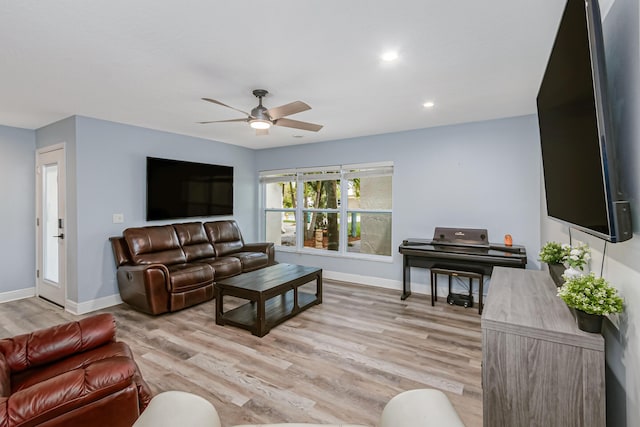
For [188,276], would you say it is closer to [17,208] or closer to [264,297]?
[264,297]

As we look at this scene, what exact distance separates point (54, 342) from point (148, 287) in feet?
5.83

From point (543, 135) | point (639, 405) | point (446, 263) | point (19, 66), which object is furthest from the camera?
point (446, 263)

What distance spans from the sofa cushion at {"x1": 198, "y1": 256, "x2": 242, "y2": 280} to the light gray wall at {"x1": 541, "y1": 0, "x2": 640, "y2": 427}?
3867mm

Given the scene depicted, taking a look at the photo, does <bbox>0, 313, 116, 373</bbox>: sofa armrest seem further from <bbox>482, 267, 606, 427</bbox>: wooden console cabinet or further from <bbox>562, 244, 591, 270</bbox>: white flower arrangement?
<bbox>562, 244, 591, 270</bbox>: white flower arrangement

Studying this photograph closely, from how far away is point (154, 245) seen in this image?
4145 mm

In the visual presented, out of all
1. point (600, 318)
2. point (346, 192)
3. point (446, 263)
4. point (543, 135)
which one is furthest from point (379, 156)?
point (600, 318)

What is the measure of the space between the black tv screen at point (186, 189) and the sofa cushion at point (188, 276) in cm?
102

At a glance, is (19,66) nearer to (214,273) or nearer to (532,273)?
(214,273)

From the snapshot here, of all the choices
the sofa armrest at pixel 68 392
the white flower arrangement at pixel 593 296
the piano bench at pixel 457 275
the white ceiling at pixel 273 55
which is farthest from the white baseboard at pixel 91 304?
the white flower arrangement at pixel 593 296

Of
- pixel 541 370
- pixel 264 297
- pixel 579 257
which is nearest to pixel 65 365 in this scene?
pixel 264 297

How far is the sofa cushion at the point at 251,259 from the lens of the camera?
15.2 ft

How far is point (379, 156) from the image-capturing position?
15.7 ft

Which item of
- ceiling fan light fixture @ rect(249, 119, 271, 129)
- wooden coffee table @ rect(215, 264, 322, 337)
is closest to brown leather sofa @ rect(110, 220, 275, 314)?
wooden coffee table @ rect(215, 264, 322, 337)

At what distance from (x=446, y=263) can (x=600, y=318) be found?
2.99m
